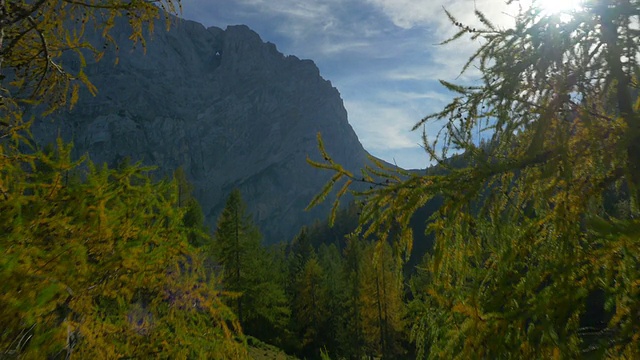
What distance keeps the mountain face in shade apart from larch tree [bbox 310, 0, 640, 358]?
155550 millimetres

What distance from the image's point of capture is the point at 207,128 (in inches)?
7057

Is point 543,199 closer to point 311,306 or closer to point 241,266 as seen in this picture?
point 241,266

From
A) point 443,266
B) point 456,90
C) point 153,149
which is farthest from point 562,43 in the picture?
point 153,149

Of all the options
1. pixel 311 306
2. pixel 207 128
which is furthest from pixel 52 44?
pixel 207 128

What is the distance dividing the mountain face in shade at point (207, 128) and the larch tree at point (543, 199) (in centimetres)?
15555

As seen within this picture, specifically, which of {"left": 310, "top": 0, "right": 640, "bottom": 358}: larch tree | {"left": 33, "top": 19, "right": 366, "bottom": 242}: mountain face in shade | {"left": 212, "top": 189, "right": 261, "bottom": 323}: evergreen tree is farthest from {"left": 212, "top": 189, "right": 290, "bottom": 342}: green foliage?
{"left": 33, "top": 19, "right": 366, "bottom": 242}: mountain face in shade

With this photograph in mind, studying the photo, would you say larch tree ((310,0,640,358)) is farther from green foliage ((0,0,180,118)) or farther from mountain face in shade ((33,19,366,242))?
mountain face in shade ((33,19,366,242))

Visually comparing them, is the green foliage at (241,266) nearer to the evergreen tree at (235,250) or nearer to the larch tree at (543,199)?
the evergreen tree at (235,250)

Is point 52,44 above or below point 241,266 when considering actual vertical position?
above

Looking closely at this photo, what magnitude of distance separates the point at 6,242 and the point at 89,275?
70cm

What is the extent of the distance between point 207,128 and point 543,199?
187 m

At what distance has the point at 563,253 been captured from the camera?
6.79ft

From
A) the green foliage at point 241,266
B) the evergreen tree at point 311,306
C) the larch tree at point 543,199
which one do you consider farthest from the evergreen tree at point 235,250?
the larch tree at point 543,199

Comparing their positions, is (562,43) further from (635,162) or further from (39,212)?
(39,212)
